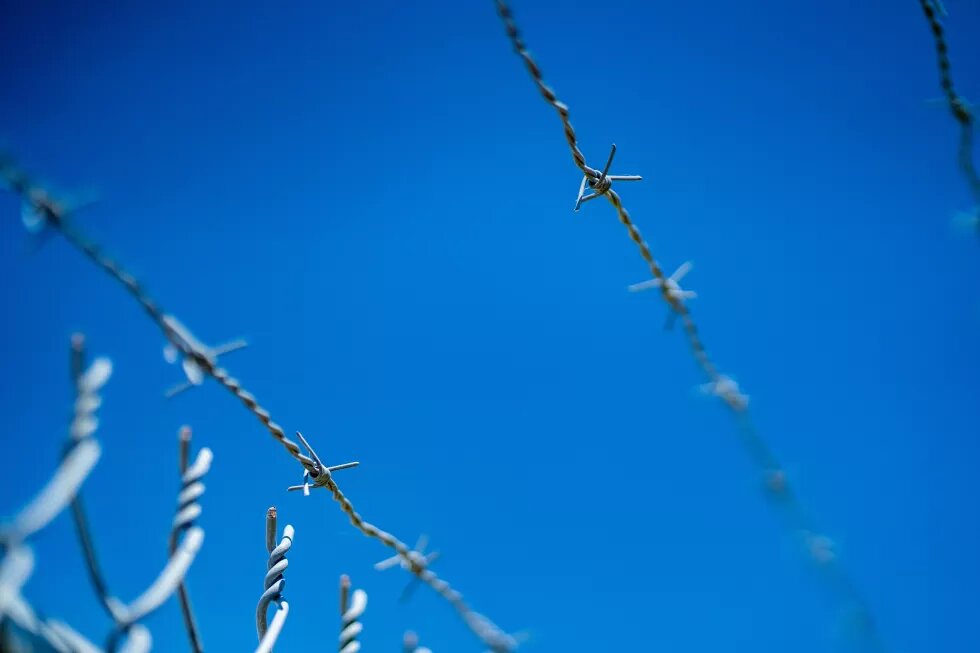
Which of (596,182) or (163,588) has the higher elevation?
(596,182)

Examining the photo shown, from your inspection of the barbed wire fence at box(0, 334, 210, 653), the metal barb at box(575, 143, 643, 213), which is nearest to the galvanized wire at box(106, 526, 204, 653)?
the barbed wire fence at box(0, 334, 210, 653)

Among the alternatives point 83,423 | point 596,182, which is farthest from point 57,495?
point 596,182

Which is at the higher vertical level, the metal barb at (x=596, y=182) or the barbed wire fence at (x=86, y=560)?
the metal barb at (x=596, y=182)

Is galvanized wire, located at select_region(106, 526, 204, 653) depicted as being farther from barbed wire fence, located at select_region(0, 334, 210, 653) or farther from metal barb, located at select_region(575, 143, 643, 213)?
metal barb, located at select_region(575, 143, 643, 213)

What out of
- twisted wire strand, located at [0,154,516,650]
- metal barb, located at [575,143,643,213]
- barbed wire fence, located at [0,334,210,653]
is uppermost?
metal barb, located at [575,143,643,213]

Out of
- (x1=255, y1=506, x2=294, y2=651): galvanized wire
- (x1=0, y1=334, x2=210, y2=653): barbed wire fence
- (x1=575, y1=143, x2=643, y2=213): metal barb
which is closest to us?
(x1=0, y1=334, x2=210, y2=653): barbed wire fence

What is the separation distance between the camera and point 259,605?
1.07 m

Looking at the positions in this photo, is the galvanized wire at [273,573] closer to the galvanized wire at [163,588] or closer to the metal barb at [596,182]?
the galvanized wire at [163,588]

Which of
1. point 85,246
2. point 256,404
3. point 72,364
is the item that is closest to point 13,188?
point 85,246

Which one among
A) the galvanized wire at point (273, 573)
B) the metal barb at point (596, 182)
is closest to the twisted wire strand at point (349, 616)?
the galvanized wire at point (273, 573)

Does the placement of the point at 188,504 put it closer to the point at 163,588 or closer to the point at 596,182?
the point at 163,588

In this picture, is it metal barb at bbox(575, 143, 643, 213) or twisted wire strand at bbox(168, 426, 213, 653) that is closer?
twisted wire strand at bbox(168, 426, 213, 653)

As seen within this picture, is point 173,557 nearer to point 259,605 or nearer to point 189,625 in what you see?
point 189,625

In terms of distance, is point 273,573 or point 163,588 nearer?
point 163,588
